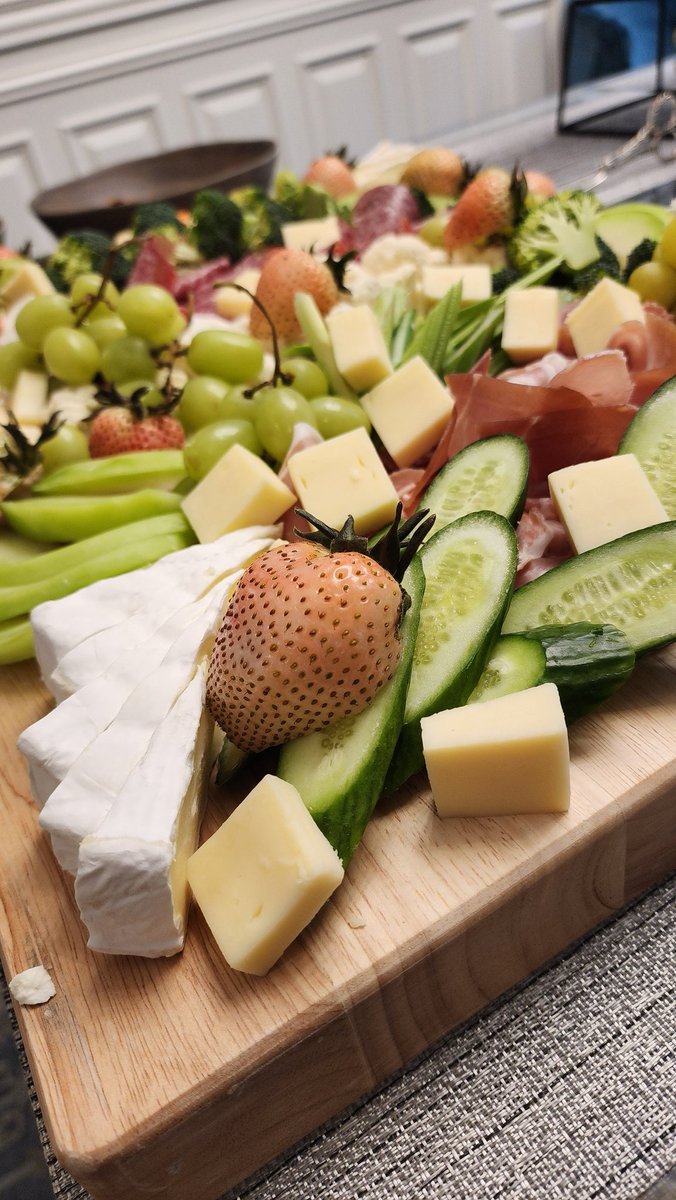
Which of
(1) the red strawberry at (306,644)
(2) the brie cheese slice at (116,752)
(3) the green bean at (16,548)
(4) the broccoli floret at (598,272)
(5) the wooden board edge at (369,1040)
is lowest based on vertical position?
(5) the wooden board edge at (369,1040)

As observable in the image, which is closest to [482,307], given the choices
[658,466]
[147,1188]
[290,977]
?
[658,466]

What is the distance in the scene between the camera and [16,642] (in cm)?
111

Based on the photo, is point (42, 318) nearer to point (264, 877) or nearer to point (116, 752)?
point (116, 752)

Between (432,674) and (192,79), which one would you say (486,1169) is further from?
(192,79)

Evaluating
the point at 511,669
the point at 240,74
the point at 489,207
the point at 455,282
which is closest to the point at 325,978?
the point at 511,669

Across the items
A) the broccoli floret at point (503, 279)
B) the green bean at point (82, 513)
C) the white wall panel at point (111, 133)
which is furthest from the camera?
the white wall panel at point (111, 133)

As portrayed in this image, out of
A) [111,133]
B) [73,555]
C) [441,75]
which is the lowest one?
[441,75]

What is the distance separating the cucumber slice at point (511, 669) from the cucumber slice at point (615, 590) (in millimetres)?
40

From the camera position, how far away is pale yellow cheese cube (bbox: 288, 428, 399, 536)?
1.05m

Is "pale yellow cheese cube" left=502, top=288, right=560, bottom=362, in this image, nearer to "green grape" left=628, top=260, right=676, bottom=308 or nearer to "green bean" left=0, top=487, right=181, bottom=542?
"green grape" left=628, top=260, right=676, bottom=308

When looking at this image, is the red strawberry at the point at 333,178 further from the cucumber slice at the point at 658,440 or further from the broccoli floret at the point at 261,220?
the cucumber slice at the point at 658,440

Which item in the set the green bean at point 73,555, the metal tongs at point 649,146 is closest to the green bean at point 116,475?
the green bean at point 73,555

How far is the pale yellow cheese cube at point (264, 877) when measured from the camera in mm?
675

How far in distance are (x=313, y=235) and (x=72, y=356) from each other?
790 millimetres
